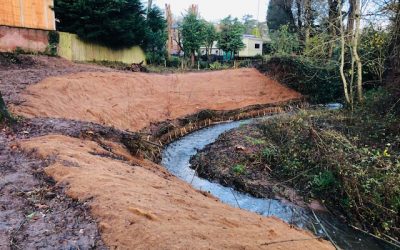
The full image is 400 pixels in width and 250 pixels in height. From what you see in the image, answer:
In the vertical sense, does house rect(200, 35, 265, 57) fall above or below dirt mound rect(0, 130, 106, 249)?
above

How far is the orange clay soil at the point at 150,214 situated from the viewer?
3.52m

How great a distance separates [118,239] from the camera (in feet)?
11.3

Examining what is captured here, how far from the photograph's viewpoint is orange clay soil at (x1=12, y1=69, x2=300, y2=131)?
35.8ft

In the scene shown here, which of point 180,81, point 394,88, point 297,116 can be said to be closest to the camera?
point 394,88

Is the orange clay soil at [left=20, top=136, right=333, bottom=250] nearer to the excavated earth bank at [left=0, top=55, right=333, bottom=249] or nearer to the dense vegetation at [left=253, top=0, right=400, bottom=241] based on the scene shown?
the excavated earth bank at [left=0, top=55, right=333, bottom=249]

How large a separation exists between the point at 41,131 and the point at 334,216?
21.2ft

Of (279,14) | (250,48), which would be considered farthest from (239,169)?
(250,48)

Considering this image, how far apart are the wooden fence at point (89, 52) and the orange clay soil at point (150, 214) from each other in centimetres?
1418

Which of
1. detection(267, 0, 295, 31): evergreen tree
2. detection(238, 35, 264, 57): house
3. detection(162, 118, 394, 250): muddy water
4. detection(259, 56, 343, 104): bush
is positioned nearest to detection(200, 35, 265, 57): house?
detection(238, 35, 264, 57): house

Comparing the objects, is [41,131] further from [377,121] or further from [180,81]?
[180,81]

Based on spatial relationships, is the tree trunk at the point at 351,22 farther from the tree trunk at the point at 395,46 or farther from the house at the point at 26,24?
the house at the point at 26,24

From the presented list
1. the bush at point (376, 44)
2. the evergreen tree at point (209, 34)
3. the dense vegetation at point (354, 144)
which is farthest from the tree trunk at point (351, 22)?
the evergreen tree at point (209, 34)

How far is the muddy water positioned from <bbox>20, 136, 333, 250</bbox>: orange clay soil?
794 millimetres

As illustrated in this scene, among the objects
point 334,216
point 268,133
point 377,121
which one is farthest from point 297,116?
point 334,216
